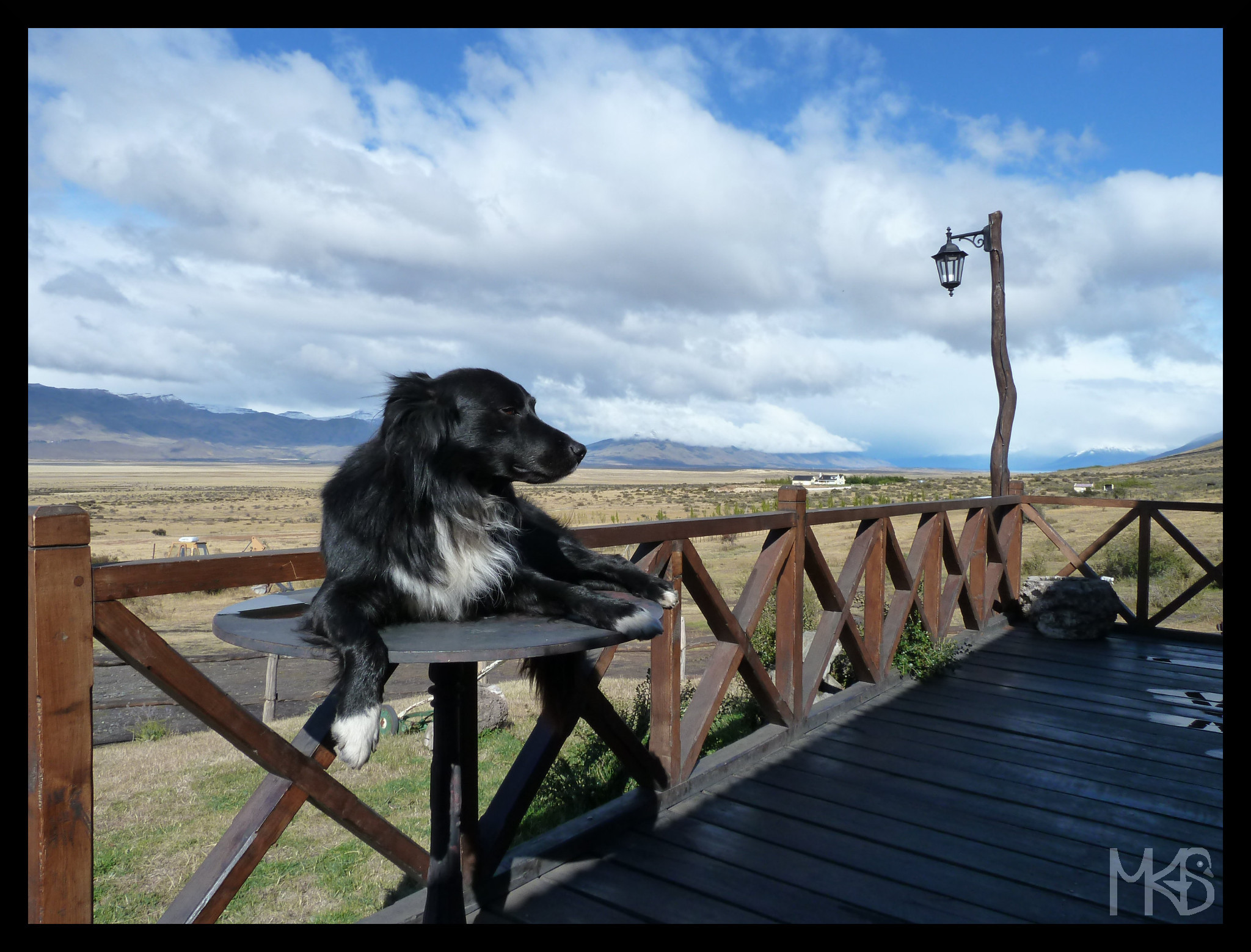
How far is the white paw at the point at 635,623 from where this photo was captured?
176 centimetres

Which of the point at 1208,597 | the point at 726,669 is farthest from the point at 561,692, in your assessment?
the point at 1208,597

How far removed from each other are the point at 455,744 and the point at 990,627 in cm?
501

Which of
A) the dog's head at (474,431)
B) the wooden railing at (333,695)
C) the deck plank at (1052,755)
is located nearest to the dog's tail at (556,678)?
the wooden railing at (333,695)

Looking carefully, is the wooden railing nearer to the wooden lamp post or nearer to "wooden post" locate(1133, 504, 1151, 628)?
"wooden post" locate(1133, 504, 1151, 628)

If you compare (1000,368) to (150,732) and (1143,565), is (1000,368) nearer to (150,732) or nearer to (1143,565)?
(1143,565)

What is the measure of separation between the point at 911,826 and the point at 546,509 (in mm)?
3546

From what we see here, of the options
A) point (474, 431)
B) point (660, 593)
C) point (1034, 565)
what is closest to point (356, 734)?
point (474, 431)

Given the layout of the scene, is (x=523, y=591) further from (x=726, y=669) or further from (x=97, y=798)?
(x=97, y=798)

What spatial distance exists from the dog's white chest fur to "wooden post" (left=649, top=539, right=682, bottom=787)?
99 centimetres

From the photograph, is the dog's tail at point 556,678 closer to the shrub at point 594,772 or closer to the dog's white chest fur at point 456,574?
the dog's white chest fur at point 456,574

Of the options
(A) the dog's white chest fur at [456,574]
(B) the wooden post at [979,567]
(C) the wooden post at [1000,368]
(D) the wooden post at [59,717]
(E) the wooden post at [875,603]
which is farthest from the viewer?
(C) the wooden post at [1000,368]

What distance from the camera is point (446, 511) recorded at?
191 centimetres

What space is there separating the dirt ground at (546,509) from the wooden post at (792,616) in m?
1.06

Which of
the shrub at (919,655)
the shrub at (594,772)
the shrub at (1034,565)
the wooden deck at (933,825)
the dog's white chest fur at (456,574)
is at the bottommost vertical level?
the shrub at (1034,565)
